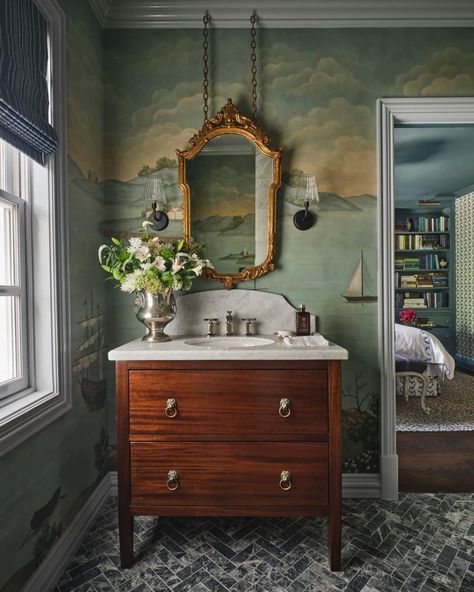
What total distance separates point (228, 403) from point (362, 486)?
1231mm

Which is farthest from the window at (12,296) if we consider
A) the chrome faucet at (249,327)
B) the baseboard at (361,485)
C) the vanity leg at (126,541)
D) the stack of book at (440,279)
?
the stack of book at (440,279)

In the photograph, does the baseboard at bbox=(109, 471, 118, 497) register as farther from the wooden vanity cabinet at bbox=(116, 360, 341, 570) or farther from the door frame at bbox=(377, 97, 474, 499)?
the door frame at bbox=(377, 97, 474, 499)

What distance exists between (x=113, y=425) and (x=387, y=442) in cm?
173

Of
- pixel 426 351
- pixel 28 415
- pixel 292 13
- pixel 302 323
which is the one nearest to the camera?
pixel 28 415

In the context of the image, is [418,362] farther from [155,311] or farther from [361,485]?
[155,311]

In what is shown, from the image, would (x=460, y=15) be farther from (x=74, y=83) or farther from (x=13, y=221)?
(x=13, y=221)

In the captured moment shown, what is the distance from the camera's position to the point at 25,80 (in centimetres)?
146

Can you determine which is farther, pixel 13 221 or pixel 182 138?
pixel 182 138

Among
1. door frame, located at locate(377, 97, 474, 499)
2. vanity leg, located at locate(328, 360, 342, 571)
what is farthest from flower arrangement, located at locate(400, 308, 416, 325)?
vanity leg, located at locate(328, 360, 342, 571)

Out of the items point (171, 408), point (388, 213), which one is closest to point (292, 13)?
point (388, 213)

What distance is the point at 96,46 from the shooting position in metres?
2.16

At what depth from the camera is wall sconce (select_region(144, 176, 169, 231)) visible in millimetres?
2205

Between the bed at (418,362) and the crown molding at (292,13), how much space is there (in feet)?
9.69

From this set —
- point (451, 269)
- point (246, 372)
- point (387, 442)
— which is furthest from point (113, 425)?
point (451, 269)
